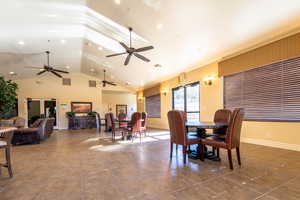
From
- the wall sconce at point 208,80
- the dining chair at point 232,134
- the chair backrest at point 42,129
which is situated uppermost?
the wall sconce at point 208,80

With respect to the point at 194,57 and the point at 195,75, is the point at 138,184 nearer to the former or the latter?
the point at 194,57

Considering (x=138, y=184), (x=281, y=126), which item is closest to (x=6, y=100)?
(x=138, y=184)

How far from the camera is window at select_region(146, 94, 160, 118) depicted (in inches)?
394

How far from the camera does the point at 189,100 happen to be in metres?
7.38

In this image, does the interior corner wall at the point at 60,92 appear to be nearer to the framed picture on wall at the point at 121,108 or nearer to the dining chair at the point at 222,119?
the framed picture on wall at the point at 121,108

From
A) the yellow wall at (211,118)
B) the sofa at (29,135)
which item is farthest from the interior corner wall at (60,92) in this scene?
the yellow wall at (211,118)

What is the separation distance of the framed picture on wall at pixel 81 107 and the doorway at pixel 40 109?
1126mm

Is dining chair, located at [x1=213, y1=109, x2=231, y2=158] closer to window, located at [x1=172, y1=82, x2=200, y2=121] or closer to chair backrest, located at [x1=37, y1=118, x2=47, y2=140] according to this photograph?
window, located at [x1=172, y1=82, x2=200, y2=121]

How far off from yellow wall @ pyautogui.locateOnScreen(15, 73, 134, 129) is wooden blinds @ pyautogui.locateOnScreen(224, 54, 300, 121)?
9.16m

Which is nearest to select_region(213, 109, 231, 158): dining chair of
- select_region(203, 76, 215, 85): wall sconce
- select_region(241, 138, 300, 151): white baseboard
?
select_region(241, 138, 300, 151): white baseboard

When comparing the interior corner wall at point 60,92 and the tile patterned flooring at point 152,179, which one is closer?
the tile patterned flooring at point 152,179

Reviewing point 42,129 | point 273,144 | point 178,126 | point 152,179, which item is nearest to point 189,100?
point 273,144

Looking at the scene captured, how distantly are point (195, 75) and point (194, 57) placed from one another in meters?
1.18

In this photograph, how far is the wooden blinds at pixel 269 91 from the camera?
152 inches
